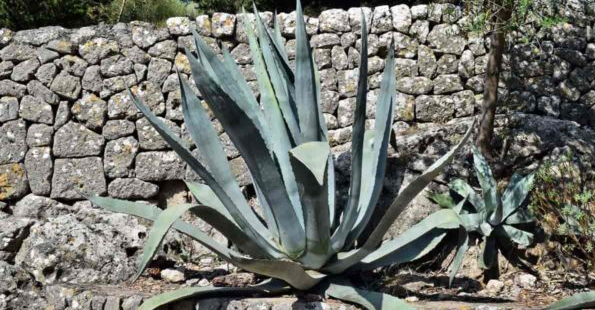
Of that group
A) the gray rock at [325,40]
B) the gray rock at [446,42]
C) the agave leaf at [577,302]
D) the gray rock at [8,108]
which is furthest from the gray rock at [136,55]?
the agave leaf at [577,302]

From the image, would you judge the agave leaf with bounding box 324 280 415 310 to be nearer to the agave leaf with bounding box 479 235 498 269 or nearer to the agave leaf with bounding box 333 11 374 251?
the agave leaf with bounding box 333 11 374 251

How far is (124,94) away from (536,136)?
261cm

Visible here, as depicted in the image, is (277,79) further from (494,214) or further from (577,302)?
(577,302)

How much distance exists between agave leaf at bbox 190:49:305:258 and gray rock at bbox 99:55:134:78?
2.26 m

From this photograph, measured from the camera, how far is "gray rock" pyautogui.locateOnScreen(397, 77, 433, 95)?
4.73 m

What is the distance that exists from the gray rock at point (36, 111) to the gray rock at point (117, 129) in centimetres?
38

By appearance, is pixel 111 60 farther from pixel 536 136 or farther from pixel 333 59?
pixel 536 136

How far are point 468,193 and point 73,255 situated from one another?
1.96 m

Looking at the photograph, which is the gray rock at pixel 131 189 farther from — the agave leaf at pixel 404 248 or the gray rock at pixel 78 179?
the agave leaf at pixel 404 248

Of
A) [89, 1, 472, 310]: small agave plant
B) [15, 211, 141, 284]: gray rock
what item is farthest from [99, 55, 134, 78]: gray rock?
[89, 1, 472, 310]: small agave plant

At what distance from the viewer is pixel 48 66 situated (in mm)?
4746

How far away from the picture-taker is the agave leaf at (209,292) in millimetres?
2764

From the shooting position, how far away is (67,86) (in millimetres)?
4711

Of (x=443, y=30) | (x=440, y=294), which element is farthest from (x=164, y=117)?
(x=440, y=294)
